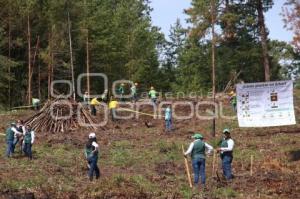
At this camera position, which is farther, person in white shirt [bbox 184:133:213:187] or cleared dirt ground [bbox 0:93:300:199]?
person in white shirt [bbox 184:133:213:187]

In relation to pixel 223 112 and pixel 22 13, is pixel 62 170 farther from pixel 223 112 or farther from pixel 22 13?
pixel 22 13

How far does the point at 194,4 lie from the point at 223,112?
87.6 feet

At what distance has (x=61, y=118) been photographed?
35.5m

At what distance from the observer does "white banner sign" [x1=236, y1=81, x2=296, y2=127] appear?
1067 inches

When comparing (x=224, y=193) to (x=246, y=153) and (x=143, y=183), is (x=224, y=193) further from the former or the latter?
(x=246, y=153)

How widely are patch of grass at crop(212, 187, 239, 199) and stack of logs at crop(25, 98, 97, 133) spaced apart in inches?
748

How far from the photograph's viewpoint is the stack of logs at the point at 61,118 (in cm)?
3518

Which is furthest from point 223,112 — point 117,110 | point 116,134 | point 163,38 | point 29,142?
point 163,38

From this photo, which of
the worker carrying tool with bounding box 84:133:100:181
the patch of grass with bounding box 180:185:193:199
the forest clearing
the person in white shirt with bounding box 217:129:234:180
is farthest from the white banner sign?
the patch of grass with bounding box 180:185:193:199

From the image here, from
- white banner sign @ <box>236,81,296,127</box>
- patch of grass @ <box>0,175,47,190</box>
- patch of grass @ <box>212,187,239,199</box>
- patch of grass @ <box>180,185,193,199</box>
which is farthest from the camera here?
white banner sign @ <box>236,81,296,127</box>

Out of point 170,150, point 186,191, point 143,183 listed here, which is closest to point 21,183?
point 143,183

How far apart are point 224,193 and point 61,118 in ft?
67.4

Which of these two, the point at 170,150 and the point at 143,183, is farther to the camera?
the point at 170,150

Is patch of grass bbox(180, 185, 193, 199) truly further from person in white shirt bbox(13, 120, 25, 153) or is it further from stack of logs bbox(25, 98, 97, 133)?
stack of logs bbox(25, 98, 97, 133)
